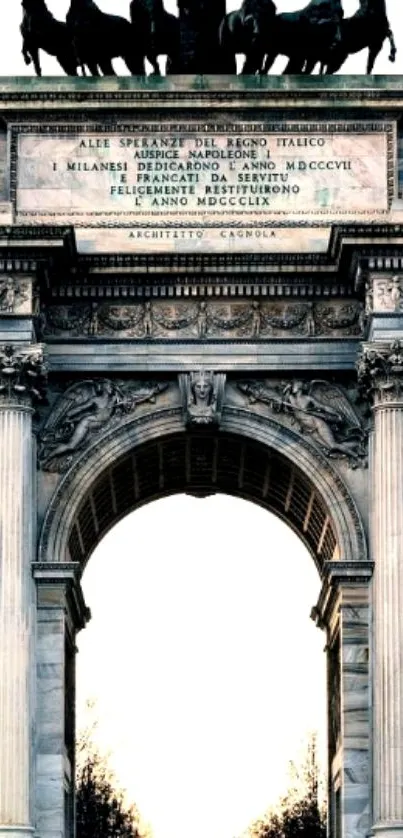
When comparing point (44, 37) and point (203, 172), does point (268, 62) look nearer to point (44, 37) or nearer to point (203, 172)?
point (203, 172)

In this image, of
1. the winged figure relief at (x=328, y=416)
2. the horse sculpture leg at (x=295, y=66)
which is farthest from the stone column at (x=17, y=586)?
the horse sculpture leg at (x=295, y=66)

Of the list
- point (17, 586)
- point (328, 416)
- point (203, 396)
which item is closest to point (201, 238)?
point (203, 396)

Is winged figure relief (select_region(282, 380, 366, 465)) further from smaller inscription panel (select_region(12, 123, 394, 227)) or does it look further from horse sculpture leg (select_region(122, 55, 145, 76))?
horse sculpture leg (select_region(122, 55, 145, 76))

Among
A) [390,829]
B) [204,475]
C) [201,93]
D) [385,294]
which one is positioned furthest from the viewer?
[204,475]

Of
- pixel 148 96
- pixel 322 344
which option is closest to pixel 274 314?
pixel 322 344

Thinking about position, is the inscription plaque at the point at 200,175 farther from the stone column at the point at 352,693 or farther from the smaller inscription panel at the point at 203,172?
the stone column at the point at 352,693

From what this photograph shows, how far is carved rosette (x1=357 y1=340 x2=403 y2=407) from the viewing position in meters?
42.1

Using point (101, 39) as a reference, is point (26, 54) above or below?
below

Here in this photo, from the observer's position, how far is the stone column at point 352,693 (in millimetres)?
42125

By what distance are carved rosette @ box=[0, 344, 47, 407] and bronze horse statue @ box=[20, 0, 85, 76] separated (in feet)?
16.2

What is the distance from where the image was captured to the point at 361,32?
44.5 meters

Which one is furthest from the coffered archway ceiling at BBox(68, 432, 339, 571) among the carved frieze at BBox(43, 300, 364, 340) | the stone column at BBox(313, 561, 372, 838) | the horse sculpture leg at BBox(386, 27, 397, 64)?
the horse sculpture leg at BBox(386, 27, 397, 64)

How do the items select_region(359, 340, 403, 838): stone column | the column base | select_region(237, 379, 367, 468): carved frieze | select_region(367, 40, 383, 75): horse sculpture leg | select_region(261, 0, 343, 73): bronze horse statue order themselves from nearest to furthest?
the column base, select_region(359, 340, 403, 838): stone column, select_region(237, 379, 367, 468): carved frieze, select_region(261, 0, 343, 73): bronze horse statue, select_region(367, 40, 383, 75): horse sculpture leg

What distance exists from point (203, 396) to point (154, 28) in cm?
588
